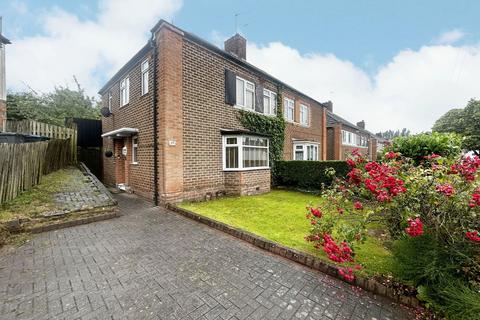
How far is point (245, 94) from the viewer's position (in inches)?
423

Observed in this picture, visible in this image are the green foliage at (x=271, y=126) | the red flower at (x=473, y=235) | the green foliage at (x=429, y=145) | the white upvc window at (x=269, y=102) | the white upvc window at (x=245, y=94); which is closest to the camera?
the red flower at (x=473, y=235)

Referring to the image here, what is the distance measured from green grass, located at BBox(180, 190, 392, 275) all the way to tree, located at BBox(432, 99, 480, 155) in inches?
1163

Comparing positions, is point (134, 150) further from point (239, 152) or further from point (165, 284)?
point (165, 284)

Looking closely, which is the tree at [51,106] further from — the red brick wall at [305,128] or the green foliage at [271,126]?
the red brick wall at [305,128]

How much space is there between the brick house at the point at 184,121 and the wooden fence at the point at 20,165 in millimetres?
2727

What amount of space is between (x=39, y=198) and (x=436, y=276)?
30.0 ft

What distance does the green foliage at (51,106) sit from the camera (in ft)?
63.5

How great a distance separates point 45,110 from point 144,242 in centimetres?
2375

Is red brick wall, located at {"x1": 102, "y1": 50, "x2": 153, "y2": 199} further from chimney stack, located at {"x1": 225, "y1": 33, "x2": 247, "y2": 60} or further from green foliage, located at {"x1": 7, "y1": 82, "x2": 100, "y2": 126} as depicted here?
green foliage, located at {"x1": 7, "y1": 82, "x2": 100, "y2": 126}

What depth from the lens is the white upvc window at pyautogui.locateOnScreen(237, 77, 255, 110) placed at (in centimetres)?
1045

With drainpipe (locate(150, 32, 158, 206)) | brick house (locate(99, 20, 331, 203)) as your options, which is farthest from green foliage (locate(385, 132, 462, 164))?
drainpipe (locate(150, 32, 158, 206))

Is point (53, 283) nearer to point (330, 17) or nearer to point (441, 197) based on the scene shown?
point (441, 197)

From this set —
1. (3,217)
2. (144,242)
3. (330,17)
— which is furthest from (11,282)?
(330,17)

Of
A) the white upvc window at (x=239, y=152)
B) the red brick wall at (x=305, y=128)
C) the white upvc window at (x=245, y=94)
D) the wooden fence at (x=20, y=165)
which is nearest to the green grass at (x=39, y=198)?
the wooden fence at (x=20, y=165)
